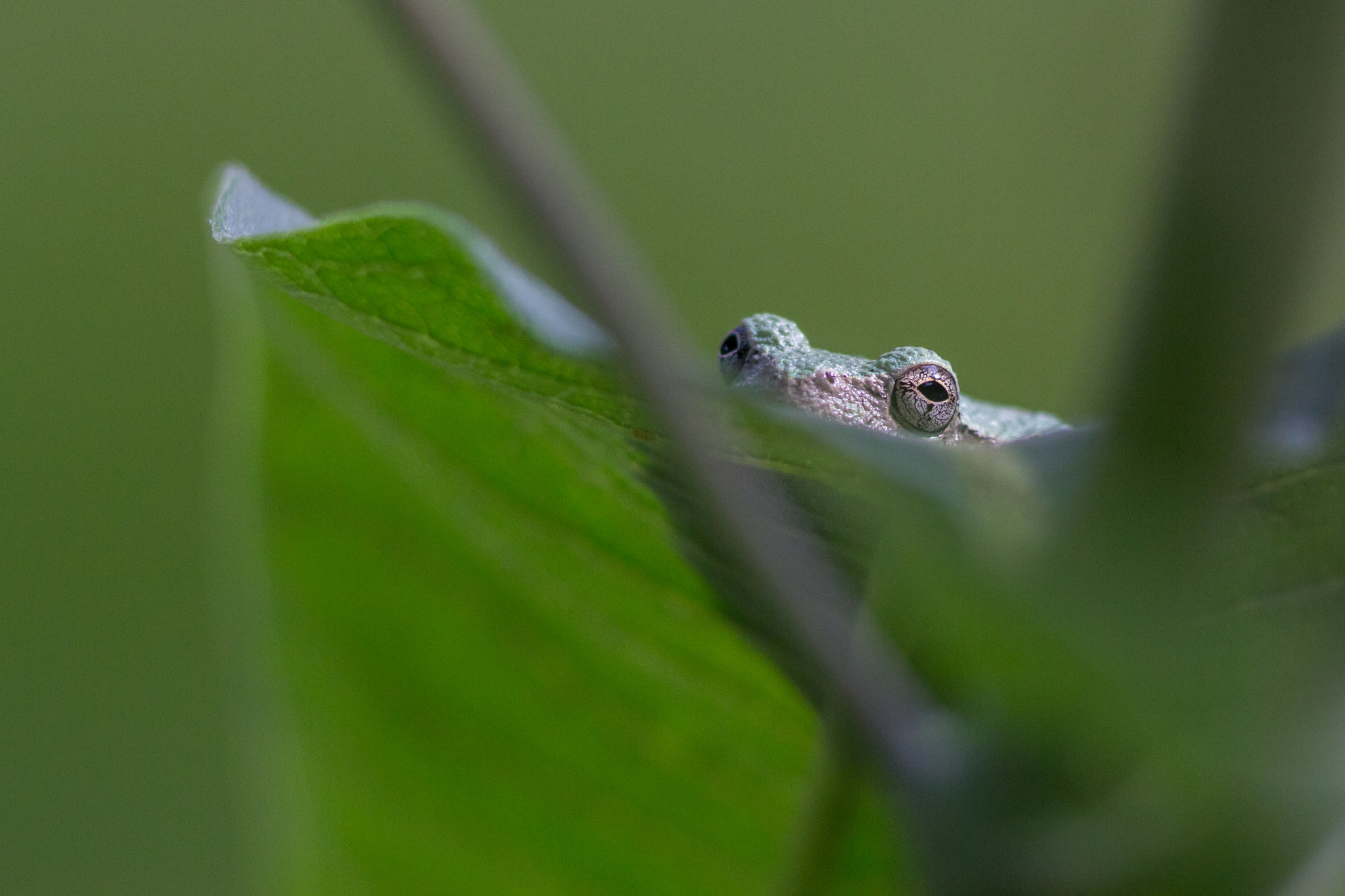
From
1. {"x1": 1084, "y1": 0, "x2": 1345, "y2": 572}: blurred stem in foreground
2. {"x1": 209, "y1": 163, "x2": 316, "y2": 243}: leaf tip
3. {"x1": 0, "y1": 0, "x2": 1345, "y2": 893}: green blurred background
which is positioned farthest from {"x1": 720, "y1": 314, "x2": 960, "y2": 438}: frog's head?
{"x1": 0, "y1": 0, "x2": 1345, "y2": 893}: green blurred background

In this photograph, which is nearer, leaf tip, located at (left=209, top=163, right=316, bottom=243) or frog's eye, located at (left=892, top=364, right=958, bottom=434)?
leaf tip, located at (left=209, top=163, right=316, bottom=243)

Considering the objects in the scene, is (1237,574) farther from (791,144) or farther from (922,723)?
(791,144)

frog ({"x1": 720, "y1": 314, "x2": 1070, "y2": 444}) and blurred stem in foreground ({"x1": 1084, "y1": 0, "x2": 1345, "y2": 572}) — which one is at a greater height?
frog ({"x1": 720, "y1": 314, "x2": 1070, "y2": 444})

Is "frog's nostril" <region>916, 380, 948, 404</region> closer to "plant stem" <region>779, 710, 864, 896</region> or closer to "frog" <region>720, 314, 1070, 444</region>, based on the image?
"frog" <region>720, 314, 1070, 444</region>

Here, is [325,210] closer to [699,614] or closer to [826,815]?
[699,614]

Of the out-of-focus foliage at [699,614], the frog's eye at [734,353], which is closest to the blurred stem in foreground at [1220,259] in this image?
the out-of-focus foliage at [699,614]

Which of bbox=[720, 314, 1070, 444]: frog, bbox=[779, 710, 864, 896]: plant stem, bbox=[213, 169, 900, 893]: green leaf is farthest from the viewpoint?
bbox=[720, 314, 1070, 444]: frog

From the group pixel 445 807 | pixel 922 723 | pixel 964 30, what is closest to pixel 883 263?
pixel 964 30
